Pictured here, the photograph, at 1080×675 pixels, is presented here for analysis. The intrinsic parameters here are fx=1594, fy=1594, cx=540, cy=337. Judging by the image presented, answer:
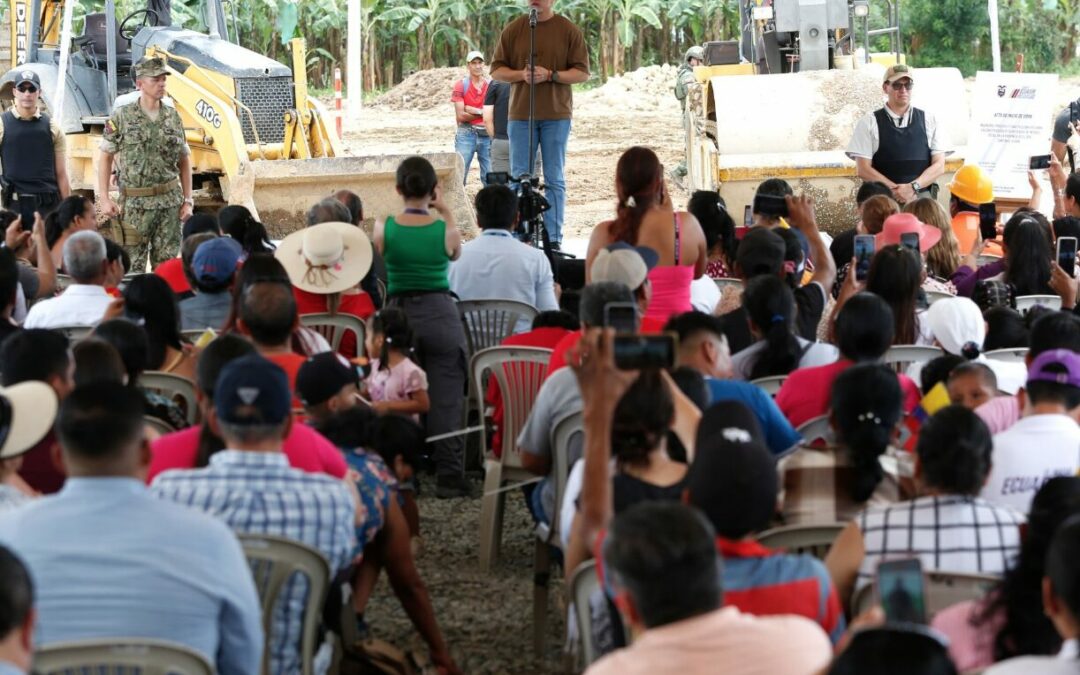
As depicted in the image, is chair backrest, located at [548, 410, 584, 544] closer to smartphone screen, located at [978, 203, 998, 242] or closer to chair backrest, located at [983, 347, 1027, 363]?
chair backrest, located at [983, 347, 1027, 363]

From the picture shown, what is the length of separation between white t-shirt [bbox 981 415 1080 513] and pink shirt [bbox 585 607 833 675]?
141 centimetres

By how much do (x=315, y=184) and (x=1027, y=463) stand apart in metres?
8.27

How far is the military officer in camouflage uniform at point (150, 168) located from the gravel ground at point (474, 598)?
153 inches

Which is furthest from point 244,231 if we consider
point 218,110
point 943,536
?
point 218,110

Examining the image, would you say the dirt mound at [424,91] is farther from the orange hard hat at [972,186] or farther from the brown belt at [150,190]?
the orange hard hat at [972,186]

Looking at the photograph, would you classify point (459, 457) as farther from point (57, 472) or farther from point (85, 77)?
point (85, 77)

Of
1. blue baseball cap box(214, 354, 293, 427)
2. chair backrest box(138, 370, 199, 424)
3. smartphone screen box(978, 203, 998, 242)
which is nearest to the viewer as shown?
blue baseball cap box(214, 354, 293, 427)

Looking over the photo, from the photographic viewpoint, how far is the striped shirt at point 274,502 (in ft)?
11.2

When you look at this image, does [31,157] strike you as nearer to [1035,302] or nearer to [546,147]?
[546,147]

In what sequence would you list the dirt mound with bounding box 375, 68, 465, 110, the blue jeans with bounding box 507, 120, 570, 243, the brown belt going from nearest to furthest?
the brown belt
the blue jeans with bounding box 507, 120, 570, 243
the dirt mound with bounding box 375, 68, 465, 110

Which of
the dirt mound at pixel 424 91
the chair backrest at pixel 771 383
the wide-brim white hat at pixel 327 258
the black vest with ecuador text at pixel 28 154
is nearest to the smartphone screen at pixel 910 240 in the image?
the chair backrest at pixel 771 383

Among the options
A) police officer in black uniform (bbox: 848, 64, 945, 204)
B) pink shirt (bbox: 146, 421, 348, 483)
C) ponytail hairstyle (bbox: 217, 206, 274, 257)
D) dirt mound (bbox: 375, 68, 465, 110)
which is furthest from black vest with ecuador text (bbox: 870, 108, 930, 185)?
dirt mound (bbox: 375, 68, 465, 110)

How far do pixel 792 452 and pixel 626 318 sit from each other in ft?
→ 1.95

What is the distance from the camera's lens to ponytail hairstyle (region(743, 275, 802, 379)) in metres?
4.94
